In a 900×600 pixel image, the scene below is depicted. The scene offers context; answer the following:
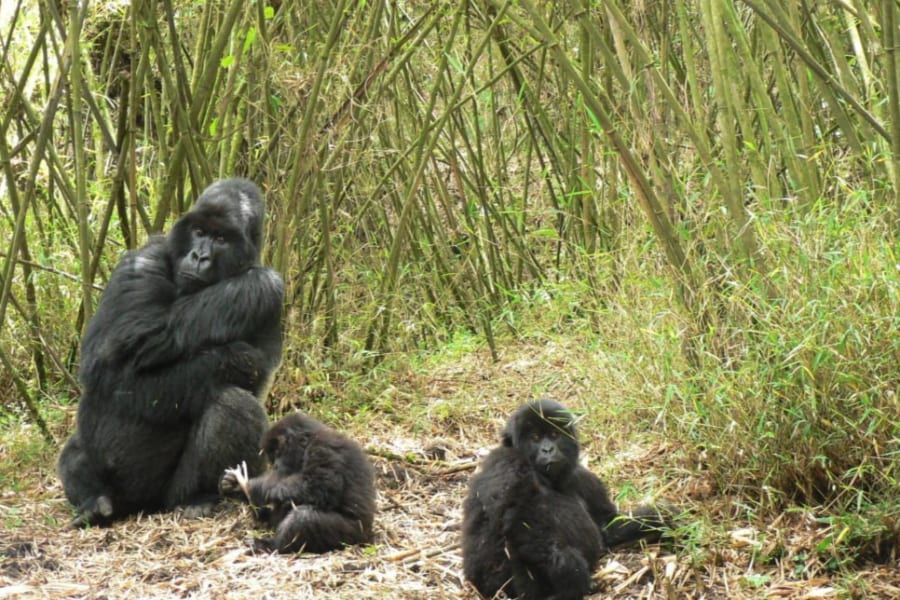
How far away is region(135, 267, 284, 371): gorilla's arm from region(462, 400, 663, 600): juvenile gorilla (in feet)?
4.26

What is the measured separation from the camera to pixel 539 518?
3.14 meters

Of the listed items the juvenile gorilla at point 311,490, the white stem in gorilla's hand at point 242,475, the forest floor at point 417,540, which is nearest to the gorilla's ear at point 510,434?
the forest floor at point 417,540

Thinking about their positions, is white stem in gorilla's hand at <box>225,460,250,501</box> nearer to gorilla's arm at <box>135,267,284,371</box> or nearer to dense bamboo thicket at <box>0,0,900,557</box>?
gorilla's arm at <box>135,267,284,371</box>

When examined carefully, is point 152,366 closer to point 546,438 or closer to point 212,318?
point 212,318

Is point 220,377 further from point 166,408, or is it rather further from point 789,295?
point 789,295

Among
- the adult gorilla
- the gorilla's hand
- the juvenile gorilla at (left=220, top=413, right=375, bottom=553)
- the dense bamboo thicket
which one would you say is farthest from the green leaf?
the gorilla's hand

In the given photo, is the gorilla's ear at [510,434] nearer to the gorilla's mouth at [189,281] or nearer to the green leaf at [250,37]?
the gorilla's mouth at [189,281]

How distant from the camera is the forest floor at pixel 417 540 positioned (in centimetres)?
310

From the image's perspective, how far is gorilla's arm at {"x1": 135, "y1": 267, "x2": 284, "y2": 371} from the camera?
168 inches

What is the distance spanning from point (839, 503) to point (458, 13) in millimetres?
2782

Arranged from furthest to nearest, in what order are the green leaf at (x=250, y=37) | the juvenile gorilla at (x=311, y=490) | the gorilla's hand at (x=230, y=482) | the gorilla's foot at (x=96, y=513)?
the green leaf at (x=250, y=37) → the gorilla's foot at (x=96, y=513) → the gorilla's hand at (x=230, y=482) → the juvenile gorilla at (x=311, y=490)

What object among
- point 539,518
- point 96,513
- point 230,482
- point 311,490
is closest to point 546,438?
point 539,518

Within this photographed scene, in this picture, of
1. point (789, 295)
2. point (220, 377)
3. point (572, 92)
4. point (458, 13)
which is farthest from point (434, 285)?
point (789, 295)

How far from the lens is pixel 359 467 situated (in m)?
3.89
